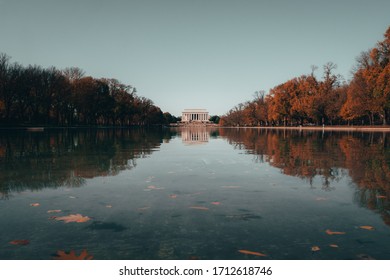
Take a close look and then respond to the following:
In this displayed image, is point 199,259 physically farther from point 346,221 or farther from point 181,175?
point 181,175

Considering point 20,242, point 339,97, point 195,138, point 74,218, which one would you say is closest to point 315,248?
point 74,218

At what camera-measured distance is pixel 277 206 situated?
754cm

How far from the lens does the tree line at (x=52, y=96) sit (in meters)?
74.8

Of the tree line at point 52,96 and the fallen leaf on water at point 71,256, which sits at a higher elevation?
the tree line at point 52,96

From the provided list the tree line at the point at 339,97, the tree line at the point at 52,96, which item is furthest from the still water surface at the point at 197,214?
the tree line at the point at 52,96

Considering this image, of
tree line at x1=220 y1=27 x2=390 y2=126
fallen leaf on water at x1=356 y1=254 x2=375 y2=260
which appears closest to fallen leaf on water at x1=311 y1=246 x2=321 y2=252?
fallen leaf on water at x1=356 y1=254 x2=375 y2=260

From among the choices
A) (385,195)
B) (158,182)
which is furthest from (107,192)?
(385,195)

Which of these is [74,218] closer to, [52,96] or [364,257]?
[364,257]

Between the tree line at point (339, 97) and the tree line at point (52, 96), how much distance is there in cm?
5412

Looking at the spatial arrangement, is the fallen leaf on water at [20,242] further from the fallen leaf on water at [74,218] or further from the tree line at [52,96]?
the tree line at [52,96]

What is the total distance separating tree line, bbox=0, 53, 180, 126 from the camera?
74750 mm

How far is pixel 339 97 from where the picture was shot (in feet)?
280

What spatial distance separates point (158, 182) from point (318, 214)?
5361 mm

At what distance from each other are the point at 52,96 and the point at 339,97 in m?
76.4
